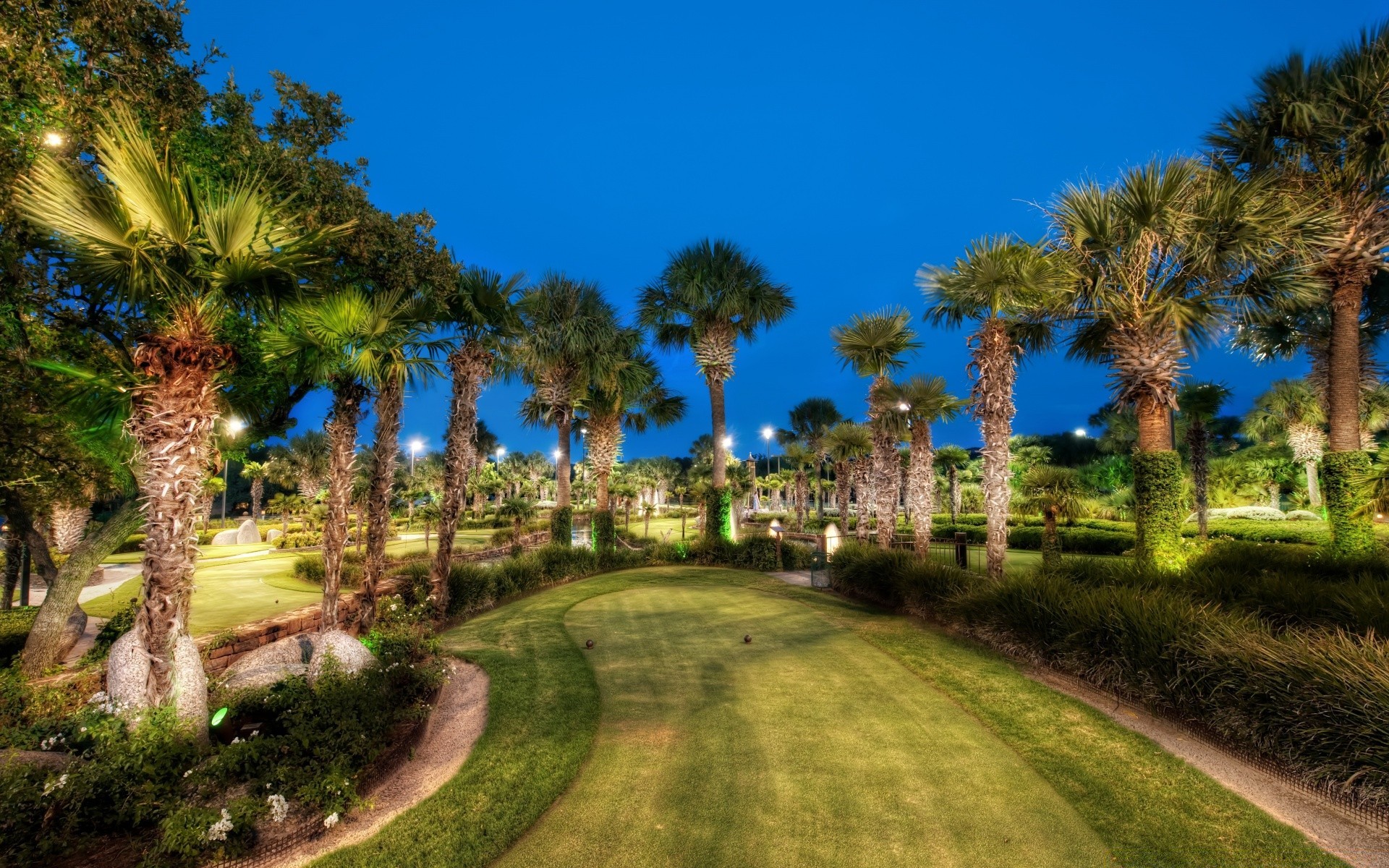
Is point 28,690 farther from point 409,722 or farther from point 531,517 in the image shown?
point 531,517

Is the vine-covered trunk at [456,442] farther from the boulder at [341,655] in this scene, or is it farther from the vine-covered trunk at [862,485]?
the vine-covered trunk at [862,485]

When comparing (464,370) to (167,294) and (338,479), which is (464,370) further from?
(167,294)

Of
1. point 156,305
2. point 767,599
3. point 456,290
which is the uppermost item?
point 456,290

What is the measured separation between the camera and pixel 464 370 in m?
12.8

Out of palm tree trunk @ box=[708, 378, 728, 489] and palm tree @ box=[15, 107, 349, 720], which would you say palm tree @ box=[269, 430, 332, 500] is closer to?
palm tree trunk @ box=[708, 378, 728, 489]

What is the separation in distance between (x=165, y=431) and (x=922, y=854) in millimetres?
8088

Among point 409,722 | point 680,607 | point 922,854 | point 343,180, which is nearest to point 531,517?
point 680,607

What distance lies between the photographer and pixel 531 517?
4000 cm

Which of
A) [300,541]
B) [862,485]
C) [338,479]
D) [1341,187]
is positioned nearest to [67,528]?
[300,541]

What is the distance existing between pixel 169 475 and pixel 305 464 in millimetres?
42531

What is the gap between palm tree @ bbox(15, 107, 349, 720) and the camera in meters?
Answer: 5.00

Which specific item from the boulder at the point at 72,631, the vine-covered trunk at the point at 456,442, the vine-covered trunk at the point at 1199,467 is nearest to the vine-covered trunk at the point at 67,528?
the boulder at the point at 72,631

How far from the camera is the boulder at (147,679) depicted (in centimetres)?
530

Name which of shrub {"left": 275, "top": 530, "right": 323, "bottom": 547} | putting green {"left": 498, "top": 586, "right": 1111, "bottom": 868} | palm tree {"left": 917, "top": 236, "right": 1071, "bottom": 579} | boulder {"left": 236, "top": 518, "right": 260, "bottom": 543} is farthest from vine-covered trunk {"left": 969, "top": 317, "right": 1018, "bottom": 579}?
boulder {"left": 236, "top": 518, "right": 260, "bottom": 543}
